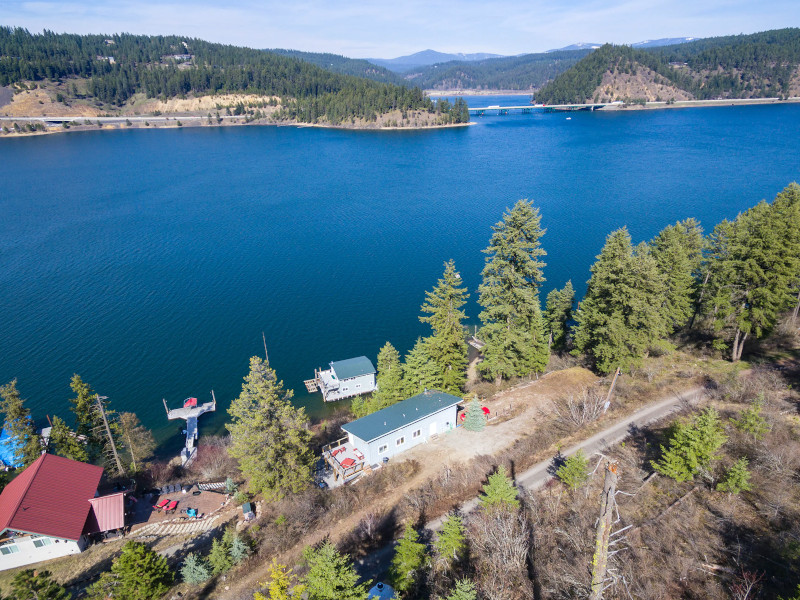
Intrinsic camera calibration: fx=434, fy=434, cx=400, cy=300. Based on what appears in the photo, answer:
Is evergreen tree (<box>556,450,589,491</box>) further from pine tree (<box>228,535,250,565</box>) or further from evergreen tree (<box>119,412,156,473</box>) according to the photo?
evergreen tree (<box>119,412,156,473</box>)

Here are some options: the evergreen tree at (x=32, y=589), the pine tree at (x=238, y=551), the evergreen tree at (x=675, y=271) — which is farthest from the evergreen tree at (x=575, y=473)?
the evergreen tree at (x=32, y=589)

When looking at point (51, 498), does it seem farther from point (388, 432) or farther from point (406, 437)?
point (406, 437)

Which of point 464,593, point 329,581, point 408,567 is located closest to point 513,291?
point 408,567

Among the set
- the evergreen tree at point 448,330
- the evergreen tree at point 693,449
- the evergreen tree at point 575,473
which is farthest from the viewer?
the evergreen tree at point 448,330

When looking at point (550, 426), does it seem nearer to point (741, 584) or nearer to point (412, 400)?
point (412, 400)

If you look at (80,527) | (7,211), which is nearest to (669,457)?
(80,527)

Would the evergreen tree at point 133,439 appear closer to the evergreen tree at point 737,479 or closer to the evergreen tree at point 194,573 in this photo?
the evergreen tree at point 194,573
